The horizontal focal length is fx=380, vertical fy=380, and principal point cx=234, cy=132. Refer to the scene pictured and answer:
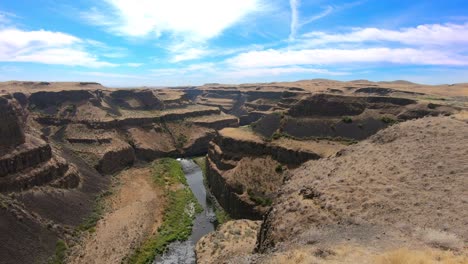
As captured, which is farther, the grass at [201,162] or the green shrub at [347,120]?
the grass at [201,162]

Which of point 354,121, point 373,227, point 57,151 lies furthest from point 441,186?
point 57,151

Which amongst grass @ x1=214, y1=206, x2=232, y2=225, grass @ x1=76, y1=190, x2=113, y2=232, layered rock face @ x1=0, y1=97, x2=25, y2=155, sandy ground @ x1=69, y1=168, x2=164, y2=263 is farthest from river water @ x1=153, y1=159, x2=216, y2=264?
layered rock face @ x1=0, y1=97, x2=25, y2=155

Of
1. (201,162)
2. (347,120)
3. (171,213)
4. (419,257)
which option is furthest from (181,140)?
(419,257)

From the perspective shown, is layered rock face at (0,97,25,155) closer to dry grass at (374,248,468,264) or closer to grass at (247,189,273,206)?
grass at (247,189,273,206)

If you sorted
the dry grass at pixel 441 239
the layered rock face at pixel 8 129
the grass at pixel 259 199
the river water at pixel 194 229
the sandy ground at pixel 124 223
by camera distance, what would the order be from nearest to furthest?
the dry grass at pixel 441 239 < the sandy ground at pixel 124 223 < the river water at pixel 194 229 < the layered rock face at pixel 8 129 < the grass at pixel 259 199

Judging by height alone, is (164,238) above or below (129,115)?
below

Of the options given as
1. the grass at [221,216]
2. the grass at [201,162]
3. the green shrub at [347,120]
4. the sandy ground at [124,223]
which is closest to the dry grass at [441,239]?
the sandy ground at [124,223]

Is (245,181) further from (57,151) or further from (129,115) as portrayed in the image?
(129,115)

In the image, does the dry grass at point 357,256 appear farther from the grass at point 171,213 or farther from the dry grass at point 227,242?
the grass at point 171,213
